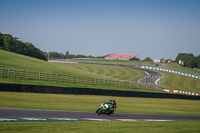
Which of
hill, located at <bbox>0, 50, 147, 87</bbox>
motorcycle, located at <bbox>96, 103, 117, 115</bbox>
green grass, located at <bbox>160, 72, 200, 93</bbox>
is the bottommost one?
green grass, located at <bbox>160, 72, 200, 93</bbox>

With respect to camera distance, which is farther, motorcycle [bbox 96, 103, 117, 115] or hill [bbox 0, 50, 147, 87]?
hill [bbox 0, 50, 147, 87]

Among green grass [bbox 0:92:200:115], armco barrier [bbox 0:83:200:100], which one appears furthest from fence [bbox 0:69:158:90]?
green grass [bbox 0:92:200:115]

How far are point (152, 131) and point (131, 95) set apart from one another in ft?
113

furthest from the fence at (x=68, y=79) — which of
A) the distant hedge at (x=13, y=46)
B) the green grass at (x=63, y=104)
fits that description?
the distant hedge at (x=13, y=46)

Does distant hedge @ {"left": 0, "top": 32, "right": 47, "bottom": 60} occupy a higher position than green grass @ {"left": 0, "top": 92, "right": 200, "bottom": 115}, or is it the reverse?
distant hedge @ {"left": 0, "top": 32, "right": 47, "bottom": 60}

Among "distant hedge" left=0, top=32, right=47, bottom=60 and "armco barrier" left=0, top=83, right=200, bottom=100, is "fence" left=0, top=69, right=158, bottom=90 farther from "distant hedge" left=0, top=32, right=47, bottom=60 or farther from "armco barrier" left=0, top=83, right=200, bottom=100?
"distant hedge" left=0, top=32, right=47, bottom=60

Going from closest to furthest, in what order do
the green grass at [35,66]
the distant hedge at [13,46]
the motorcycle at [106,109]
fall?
the motorcycle at [106,109] < the green grass at [35,66] < the distant hedge at [13,46]

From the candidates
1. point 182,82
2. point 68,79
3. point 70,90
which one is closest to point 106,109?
point 70,90

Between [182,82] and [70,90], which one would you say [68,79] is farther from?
[182,82]

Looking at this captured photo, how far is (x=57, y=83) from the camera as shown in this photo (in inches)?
1795

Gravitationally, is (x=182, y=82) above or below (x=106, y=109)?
below

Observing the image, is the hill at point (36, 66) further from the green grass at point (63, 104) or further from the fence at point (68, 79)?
the green grass at point (63, 104)

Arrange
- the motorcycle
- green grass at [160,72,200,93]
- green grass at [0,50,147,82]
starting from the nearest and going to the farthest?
1. the motorcycle
2. green grass at [0,50,147,82]
3. green grass at [160,72,200,93]

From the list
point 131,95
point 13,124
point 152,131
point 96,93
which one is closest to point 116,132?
point 152,131
